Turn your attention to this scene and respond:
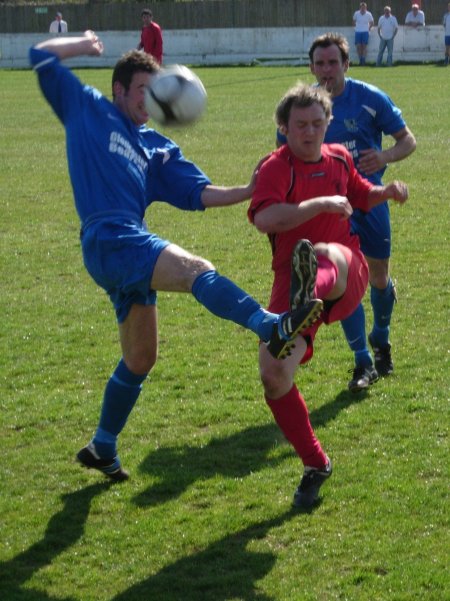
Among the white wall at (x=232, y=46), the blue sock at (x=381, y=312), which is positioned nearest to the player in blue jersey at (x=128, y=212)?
the blue sock at (x=381, y=312)

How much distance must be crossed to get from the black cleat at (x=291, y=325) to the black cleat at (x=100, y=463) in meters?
1.29

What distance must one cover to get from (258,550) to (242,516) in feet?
1.20

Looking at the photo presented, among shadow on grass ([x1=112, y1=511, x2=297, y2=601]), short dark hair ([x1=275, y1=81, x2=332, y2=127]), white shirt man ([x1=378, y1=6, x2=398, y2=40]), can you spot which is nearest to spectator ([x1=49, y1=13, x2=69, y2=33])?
white shirt man ([x1=378, y1=6, x2=398, y2=40])

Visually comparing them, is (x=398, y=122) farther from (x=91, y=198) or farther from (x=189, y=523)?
(x=189, y=523)

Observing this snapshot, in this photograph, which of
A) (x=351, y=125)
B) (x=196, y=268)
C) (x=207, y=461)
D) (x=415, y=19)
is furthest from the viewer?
(x=415, y=19)

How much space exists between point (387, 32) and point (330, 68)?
96.8 feet

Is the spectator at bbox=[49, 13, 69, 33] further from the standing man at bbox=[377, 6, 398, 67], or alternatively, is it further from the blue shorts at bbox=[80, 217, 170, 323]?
the blue shorts at bbox=[80, 217, 170, 323]

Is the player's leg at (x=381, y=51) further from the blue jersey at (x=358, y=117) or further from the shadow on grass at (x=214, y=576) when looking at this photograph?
the shadow on grass at (x=214, y=576)

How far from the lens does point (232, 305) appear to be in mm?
4699

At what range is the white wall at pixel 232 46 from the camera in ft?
124

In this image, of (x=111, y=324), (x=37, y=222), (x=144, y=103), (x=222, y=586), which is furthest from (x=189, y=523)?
(x=37, y=222)

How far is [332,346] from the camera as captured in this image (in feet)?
25.3

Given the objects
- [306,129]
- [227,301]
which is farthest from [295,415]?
[306,129]

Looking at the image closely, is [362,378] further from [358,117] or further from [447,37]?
[447,37]
